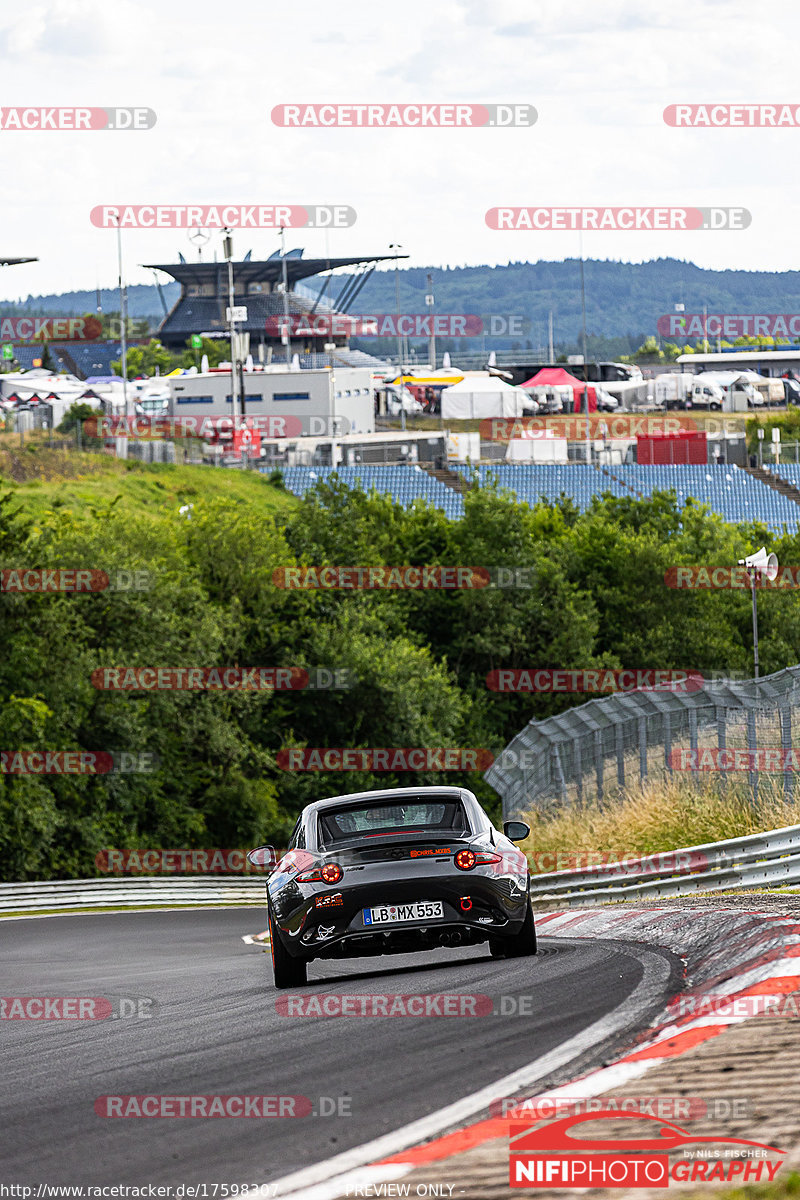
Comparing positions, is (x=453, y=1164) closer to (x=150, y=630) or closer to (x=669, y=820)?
(x=669, y=820)

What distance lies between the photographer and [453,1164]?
486 cm

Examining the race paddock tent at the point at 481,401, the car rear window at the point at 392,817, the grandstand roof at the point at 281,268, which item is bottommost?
the car rear window at the point at 392,817

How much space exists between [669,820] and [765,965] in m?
10.6

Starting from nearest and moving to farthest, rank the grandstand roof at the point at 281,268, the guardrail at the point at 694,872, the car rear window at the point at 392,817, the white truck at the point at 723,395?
the car rear window at the point at 392,817 < the guardrail at the point at 694,872 < the white truck at the point at 723,395 < the grandstand roof at the point at 281,268

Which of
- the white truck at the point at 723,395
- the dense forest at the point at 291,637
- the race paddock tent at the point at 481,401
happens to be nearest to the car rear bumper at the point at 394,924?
the dense forest at the point at 291,637

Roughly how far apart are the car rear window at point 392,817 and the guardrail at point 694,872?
170 inches

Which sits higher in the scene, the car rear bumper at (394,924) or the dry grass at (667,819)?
the car rear bumper at (394,924)

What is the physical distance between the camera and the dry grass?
1656cm

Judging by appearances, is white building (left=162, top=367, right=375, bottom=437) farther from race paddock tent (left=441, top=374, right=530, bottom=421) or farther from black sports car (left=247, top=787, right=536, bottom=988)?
black sports car (left=247, top=787, right=536, bottom=988)

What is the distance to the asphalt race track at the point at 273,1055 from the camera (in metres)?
5.38

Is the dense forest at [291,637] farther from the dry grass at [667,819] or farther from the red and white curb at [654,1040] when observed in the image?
the red and white curb at [654,1040]

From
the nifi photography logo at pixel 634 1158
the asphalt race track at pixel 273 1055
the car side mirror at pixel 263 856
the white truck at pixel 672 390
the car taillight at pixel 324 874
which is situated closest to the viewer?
the nifi photography logo at pixel 634 1158

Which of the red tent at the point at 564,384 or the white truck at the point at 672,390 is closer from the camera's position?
the red tent at the point at 564,384

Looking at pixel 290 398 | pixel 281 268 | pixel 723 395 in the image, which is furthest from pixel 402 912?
pixel 281 268
